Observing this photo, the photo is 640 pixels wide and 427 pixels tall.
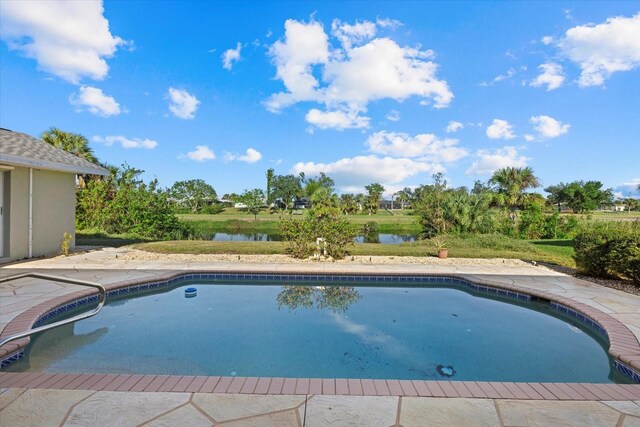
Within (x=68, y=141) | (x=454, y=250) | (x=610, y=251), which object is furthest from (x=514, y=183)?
(x=68, y=141)

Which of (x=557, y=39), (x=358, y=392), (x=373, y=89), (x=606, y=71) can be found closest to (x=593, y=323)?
(x=358, y=392)

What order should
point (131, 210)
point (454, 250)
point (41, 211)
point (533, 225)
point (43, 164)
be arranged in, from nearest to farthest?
point (43, 164)
point (41, 211)
point (454, 250)
point (131, 210)
point (533, 225)

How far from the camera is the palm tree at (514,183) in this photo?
24.6 metres

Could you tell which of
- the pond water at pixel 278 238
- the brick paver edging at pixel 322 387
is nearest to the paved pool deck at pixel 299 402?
the brick paver edging at pixel 322 387

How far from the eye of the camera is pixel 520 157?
85.6ft

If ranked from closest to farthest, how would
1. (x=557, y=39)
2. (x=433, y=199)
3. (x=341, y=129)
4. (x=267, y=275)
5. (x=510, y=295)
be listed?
1. (x=510, y=295)
2. (x=267, y=275)
3. (x=557, y=39)
4. (x=433, y=199)
5. (x=341, y=129)

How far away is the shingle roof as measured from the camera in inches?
329

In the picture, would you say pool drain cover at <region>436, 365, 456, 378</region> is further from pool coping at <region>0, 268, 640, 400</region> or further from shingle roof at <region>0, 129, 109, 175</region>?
shingle roof at <region>0, 129, 109, 175</region>

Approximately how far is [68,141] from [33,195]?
13.2 meters

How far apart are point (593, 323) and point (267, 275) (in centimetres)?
600

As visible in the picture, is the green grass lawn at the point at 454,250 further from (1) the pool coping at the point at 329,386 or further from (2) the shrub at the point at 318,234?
(1) the pool coping at the point at 329,386

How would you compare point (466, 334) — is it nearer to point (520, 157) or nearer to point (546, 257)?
point (546, 257)

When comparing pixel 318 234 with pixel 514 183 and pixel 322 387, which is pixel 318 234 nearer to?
pixel 322 387

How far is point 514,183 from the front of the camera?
25.2m
